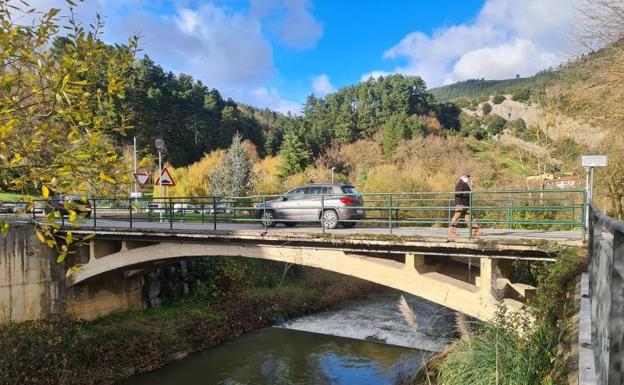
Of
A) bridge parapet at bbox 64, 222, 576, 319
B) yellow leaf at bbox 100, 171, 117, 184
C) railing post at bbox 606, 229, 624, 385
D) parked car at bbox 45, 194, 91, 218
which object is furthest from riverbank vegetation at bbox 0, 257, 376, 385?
railing post at bbox 606, 229, 624, 385

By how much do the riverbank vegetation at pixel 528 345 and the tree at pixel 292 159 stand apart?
107ft

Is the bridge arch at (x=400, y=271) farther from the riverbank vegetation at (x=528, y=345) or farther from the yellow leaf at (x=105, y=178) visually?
the yellow leaf at (x=105, y=178)

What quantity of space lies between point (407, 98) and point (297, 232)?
2167 inches

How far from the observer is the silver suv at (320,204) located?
1327 centimetres

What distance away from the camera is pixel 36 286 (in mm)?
14727

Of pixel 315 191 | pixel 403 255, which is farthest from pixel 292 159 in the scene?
pixel 403 255

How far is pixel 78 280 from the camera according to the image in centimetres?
1525


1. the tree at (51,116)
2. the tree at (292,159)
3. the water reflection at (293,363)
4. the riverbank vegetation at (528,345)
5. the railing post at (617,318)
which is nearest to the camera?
the railing post at (617,318)

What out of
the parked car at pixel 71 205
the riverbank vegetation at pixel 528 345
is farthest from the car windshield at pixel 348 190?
the parked car at pixel 71 205

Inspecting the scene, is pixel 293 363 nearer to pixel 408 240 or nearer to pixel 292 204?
pixel 292 204

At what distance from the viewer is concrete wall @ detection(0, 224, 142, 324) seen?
14.1 meters

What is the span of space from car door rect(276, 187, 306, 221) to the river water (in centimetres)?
474

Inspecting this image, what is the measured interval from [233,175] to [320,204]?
905 inches

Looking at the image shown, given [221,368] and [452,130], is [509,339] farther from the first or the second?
[452,130]
